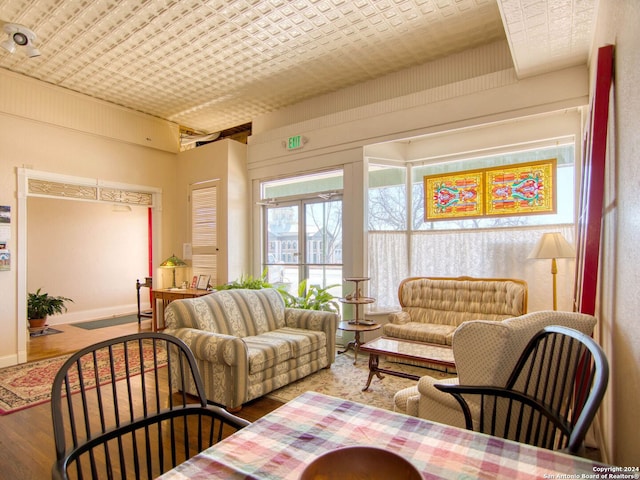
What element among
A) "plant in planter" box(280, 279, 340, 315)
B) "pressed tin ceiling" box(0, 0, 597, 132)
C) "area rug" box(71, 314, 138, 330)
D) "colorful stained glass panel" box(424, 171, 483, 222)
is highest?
"pressed tin ceiling" box(0, 0, 597, 132)

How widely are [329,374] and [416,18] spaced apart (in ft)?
11.8

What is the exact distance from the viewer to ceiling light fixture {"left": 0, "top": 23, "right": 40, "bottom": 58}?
11.4ft

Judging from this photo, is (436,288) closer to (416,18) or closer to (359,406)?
(416,18)

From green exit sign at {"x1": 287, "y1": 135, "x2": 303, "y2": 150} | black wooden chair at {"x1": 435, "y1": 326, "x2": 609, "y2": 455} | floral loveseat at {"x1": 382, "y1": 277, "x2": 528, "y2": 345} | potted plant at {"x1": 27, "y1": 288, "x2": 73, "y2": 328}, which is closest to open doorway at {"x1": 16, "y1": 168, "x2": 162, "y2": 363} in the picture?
potted plant at {"x1": 27, "y1": 288, "x2": 73, "y2": 328}

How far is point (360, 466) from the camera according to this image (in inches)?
32.1

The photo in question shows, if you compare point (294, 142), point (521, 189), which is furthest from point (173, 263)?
point (521, 189)

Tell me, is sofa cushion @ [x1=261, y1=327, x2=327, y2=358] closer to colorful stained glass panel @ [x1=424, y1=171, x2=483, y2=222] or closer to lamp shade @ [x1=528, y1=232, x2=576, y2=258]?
colorful stained glass panel @ [x1=424, y1=171, x2=483, y2=222]

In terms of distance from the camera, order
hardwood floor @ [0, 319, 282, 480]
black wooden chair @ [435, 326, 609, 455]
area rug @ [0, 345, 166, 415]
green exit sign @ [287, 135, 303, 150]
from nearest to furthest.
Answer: black wooden chair @ [435, 326, 609, 455], hardwood floor @ [0, 319, 282, 480], area rug @ [0, 345, 166, 415], green exit sign @ [287, 135, 303, 150]

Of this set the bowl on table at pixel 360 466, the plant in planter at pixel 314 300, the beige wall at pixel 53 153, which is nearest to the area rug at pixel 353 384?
the plant in planter at pixel 314 300

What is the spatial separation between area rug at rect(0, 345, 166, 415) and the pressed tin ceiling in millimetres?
3437

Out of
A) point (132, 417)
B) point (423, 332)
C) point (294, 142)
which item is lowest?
point (423, 332)

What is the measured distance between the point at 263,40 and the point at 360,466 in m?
4.08

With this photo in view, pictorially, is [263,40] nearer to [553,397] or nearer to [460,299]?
[460,299]

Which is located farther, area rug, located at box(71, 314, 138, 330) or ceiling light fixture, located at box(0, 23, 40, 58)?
area rug, located at box(71, 314, 138, 330)
